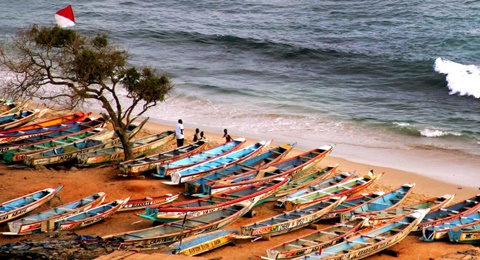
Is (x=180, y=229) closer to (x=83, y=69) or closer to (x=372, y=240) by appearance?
(x=372, y=240)

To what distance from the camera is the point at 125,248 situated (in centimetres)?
1659

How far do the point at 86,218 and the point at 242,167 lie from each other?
18.9 feet

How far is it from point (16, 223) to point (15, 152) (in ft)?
19.5

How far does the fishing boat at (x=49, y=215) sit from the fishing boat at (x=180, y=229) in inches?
84.4

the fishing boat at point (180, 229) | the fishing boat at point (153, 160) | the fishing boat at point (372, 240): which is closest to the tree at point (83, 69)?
the fishing boat at point (153, 160)

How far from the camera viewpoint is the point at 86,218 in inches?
794

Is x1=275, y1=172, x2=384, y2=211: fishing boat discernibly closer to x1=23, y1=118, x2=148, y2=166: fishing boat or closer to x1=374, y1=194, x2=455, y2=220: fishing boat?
x1=374, y1=194, x2=455, y2=220: fishing boat

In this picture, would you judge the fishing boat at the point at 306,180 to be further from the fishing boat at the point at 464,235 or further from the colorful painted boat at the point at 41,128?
the colorful painted boat at the point at 41,128

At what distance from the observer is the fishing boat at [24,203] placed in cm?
2011

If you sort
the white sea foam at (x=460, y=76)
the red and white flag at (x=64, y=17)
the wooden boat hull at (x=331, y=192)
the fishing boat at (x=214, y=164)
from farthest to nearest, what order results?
the white sea foam at (x=460, y=76) < the red and white flag at (x=64, y=17) < the fishing boat at (x=214, y=164) < the wooden boat hull at (x=331, y=192)

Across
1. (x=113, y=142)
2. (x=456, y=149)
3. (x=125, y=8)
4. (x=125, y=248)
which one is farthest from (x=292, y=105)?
(x=125, y=8)

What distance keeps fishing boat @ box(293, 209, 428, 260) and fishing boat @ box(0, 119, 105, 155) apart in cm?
1126

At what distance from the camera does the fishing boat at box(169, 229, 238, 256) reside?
59.4 ft

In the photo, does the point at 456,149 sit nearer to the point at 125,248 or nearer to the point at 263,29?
the point at 125,248
